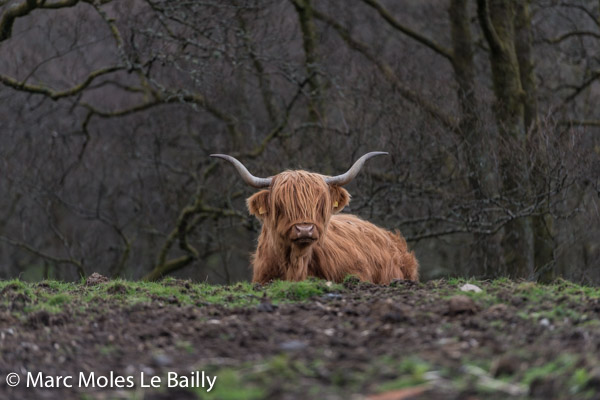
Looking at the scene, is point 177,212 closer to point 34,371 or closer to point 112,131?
point 112,131

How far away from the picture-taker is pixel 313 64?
49.4 ft

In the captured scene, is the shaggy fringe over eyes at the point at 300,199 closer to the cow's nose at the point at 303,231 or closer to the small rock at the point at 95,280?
the cow's nose at the point at 303,231

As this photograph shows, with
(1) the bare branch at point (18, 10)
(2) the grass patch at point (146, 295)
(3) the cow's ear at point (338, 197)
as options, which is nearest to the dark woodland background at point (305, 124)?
(1) the bare branch at point (18, 10)

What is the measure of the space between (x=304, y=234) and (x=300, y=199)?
1.35 feet

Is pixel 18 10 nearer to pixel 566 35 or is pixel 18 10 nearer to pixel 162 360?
pixel 162 360

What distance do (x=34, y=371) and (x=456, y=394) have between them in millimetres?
2149

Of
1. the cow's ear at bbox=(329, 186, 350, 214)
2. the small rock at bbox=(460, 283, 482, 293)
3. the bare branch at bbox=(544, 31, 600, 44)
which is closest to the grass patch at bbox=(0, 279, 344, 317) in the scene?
the small rock at bbox=(460, 283, 482, 293)

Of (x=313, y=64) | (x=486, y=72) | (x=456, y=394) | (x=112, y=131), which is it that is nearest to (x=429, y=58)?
(x=486, y=72)

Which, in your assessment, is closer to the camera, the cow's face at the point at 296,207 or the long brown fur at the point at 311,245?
the cow's face at the point at 296,207

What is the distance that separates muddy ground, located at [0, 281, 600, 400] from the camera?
12.1ft

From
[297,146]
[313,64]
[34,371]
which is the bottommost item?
[34,371]

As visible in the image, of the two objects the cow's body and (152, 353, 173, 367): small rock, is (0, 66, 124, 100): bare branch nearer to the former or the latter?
the cow's body

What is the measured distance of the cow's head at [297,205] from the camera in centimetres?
840

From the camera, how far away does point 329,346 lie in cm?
447
